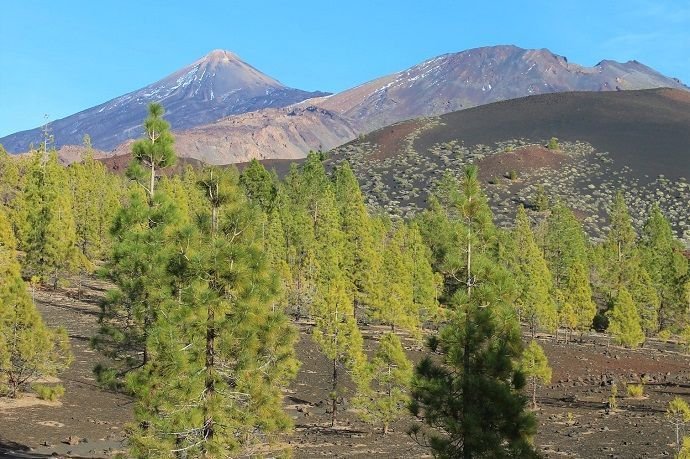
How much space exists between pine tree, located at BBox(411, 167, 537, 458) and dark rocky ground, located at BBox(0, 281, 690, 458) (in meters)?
6.16

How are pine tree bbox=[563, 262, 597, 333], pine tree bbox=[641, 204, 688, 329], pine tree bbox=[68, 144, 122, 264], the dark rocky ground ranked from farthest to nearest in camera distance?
pine tree bbox=[641, 204, 688, 329]
pine tree bbox=[68, 144, 122, 264]
pine tree bbox=[563, 262, 597, 333]
the dark rocky ground

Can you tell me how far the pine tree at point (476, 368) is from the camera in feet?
50.2

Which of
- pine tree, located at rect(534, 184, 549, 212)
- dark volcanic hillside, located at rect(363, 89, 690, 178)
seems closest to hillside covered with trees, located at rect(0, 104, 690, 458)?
pine tree, located at rect(534, 184, 549, 212)

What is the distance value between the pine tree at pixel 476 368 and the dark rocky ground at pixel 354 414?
20.2 feet

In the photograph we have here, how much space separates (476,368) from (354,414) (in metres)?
23.1

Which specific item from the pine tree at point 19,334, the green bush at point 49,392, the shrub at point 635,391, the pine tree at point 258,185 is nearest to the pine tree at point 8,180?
the pine tree at point 258,185

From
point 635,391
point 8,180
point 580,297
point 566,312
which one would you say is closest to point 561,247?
point 580,297

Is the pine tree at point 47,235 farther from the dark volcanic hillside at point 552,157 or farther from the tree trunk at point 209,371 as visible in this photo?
the dark volcanic hillside at point 552,157

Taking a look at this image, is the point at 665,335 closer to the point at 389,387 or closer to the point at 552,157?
the point at 389,387

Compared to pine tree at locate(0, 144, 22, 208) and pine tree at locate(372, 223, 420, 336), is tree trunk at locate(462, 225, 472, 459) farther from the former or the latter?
pine tree at locate(0, 144, 22, 208)

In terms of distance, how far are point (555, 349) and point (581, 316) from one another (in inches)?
159

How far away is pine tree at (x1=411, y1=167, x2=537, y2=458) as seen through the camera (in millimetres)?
15305

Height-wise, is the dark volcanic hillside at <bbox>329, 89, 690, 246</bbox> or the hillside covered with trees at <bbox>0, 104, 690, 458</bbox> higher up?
the dark volcanic hillside at <bbox>329, 89, 690, 246</bbox>

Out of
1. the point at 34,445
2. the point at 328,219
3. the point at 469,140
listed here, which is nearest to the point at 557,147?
the point at 469,140
